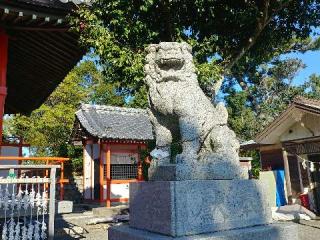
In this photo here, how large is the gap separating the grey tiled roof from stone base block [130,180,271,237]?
1260 centimetres

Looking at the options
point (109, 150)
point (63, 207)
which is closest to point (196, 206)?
point (63, 207)

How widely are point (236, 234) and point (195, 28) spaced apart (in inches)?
297

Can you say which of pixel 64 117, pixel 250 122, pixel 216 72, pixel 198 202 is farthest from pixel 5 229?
pixel 250 122

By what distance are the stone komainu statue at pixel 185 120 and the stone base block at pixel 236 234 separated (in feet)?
1.76

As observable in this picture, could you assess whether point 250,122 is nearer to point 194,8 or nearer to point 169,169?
point 194,8

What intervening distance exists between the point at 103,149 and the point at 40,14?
459 inches

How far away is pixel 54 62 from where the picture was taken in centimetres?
790

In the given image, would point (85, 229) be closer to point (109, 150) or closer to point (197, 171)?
point (109, 150)

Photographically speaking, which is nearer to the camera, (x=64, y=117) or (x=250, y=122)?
(x=64, y=117)

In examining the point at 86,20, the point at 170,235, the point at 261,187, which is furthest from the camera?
the point at 86,20

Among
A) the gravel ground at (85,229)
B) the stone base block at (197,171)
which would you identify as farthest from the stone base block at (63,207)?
the gravel ground at (85,229)

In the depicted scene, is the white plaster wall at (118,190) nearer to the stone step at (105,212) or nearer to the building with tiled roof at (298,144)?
the stone step at (105,212)

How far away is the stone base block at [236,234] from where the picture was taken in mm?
2828

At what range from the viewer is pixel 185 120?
328cm
